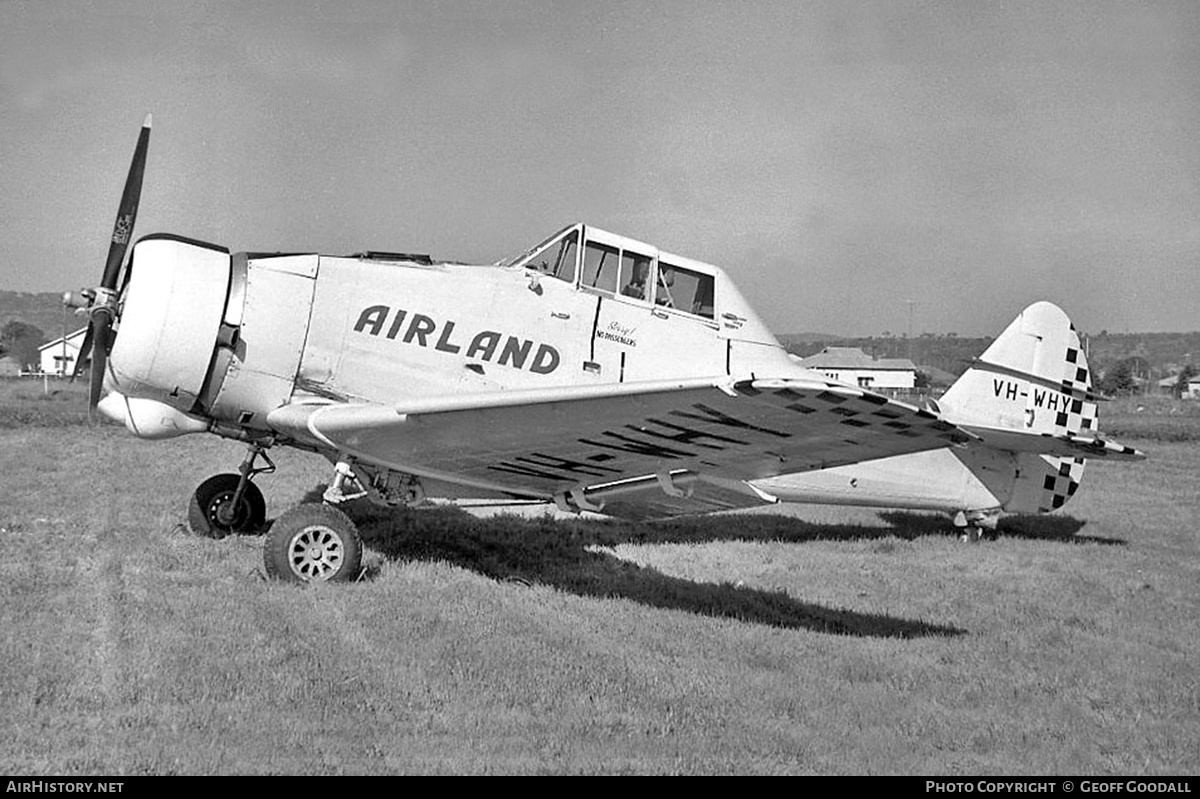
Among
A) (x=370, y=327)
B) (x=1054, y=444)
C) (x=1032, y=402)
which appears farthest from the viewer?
(x=1032, y=402)

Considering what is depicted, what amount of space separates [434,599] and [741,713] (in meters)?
2.45

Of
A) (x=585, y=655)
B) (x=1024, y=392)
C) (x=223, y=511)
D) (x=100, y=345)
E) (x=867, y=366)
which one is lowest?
(x=585, y=655)

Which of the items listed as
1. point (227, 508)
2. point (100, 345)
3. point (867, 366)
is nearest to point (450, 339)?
point (100, 345)

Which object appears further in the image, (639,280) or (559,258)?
(639,280)

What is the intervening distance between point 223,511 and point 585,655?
4462 mm

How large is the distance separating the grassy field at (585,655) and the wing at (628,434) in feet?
2.77

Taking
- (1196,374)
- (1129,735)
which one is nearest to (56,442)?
(1129,735)

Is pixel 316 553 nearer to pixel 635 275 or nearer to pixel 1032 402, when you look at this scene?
pixel 635 275

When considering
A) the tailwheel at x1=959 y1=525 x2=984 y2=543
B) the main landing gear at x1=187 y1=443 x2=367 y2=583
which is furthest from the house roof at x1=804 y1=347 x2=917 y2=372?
the main landing gear at x1=187 y1=443 x2=367 y2=583

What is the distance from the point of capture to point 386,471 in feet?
22.3

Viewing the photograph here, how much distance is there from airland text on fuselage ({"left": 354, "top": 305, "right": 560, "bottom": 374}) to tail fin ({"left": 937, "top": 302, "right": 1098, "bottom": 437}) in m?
4.99

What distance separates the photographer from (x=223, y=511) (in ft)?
26.3

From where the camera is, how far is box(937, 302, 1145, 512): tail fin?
31.0 ft
